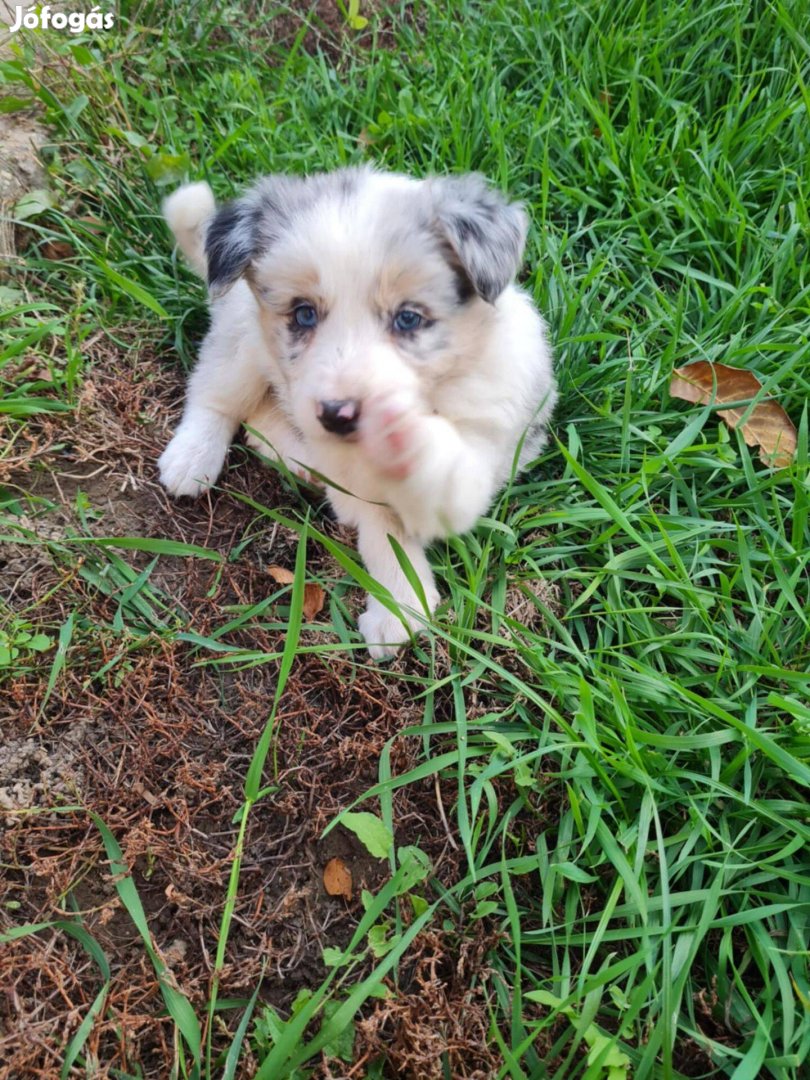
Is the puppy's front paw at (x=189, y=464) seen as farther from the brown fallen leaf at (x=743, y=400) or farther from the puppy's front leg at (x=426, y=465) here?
the brown fallen leaf at (x=743, y=400)

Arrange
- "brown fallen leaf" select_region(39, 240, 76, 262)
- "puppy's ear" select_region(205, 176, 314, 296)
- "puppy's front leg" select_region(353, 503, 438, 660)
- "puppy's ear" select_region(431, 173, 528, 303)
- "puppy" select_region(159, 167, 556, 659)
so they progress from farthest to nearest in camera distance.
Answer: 1. "brown fallen leaf" select_region(39, 240, 76, 262)
2. "puppy's front leg" select_region(353, 503, 438, 660)
3. "puppy's ear" select_region(205, 176, 314, 296)
4. "puppy's ear" select_region(431, 173, 528, 303)
5. "puppy" select_region(159, 167, 556, 659)

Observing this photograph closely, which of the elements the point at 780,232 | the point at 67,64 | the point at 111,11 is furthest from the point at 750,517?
the point at 111,11

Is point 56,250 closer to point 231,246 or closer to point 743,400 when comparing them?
point 231,246

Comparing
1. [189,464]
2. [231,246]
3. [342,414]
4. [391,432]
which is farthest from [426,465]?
[189,464]

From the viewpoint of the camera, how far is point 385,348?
85.5 inches

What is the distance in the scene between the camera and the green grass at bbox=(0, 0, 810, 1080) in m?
2.02

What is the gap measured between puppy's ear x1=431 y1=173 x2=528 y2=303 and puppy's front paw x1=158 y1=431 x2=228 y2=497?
1.11 m

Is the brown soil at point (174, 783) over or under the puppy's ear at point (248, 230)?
Answer: under

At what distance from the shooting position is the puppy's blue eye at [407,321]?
224 cm

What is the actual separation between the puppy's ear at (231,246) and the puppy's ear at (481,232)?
57 centimetres

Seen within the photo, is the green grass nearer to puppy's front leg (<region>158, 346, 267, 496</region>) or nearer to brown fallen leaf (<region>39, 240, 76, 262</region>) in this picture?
brown fallen leaf (<region>39, 240, 76, 262</region>)

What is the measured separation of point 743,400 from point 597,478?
1.94 feet

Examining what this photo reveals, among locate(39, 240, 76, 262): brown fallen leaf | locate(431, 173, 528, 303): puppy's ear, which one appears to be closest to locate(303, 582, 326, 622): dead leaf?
locate(431, 173, 528, 303): puppy's ear

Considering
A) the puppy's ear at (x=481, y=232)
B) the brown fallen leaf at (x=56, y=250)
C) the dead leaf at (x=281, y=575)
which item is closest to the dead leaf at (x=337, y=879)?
the dead leaf at (x=281, y=575)
